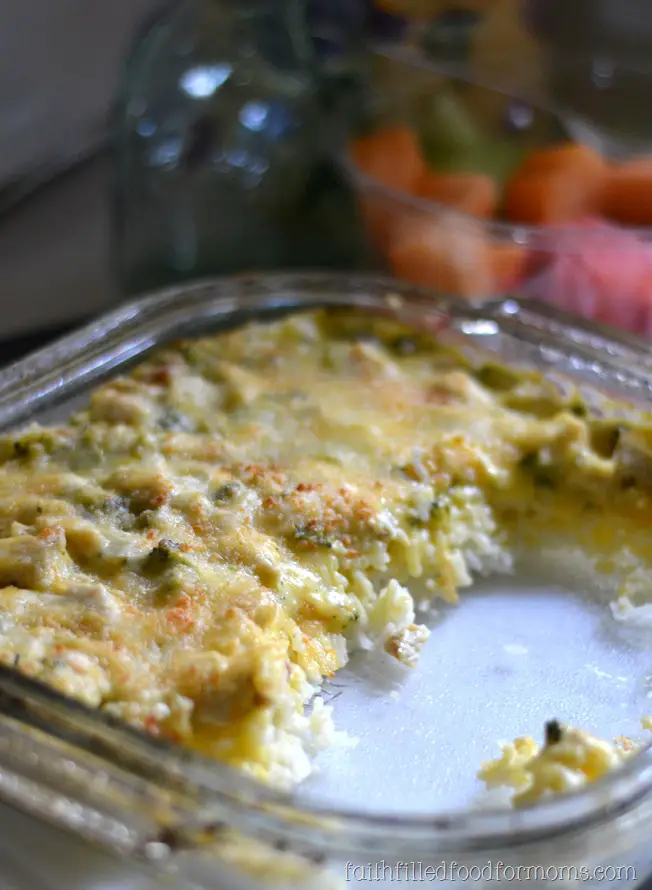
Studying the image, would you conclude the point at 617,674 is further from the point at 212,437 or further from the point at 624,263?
the point at 624,263

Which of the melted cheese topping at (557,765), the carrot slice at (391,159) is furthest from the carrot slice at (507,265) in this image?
the melted cheese topping at (557,765)

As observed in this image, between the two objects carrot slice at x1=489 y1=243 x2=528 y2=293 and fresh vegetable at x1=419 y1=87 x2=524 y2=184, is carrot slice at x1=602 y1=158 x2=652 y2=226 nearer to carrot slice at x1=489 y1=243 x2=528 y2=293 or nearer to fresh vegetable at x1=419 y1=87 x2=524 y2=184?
fresh vegetable at x1=419 y1=87 x2=524 y2=184

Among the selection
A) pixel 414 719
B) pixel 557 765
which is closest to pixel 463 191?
pixel 414 719

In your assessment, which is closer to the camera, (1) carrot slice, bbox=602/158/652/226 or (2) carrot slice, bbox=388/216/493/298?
(2) carrot slice, bbox=388/216/493/298

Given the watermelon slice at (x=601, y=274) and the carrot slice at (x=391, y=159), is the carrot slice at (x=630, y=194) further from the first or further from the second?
the carrot slice at (x=391, y=159)

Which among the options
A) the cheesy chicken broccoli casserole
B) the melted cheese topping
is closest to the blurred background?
the cheesy chicken broccoli casserole

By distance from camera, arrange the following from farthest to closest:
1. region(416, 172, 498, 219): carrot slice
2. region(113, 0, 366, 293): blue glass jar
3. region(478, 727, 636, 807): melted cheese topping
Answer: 1. region(113, 0, 366, 293): blue glass jar
2. region(416, 172, 498, 219): carrot slice
3. region(478, 727, 636, 807): melted cheese topping
